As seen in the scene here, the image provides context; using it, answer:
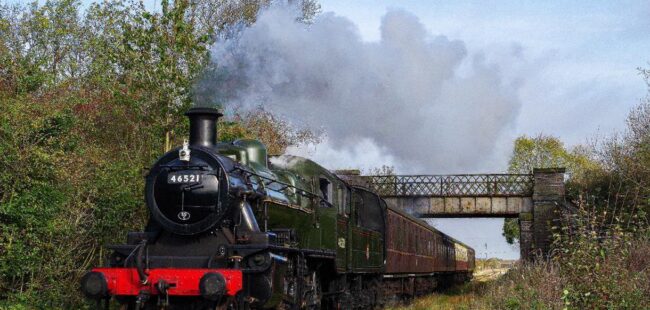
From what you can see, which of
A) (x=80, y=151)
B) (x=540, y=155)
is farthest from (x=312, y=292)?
(x=540, y=155)

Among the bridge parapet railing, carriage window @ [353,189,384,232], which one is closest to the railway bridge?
the bridge parapet railing

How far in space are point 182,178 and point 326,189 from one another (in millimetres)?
3745

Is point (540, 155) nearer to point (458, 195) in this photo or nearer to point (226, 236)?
point (458, 195)

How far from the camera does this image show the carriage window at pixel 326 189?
12.6m

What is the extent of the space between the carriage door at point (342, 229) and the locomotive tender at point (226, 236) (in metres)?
0.04

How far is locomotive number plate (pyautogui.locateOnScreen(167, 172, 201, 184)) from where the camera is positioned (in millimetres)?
9430

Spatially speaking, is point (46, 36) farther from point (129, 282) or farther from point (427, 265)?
point (129, 282)

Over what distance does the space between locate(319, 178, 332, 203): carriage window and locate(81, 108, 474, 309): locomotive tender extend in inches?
0.7

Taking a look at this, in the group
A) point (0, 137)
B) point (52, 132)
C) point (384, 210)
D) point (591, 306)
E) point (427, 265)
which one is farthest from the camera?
point (427, 265)

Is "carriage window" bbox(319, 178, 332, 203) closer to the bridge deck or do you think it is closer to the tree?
the bridge deck

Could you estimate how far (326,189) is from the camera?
41.8 ft

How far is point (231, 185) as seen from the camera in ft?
30.8

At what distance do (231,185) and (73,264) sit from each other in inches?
253

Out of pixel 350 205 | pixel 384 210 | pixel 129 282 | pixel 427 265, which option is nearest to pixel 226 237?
pixel 129 282
